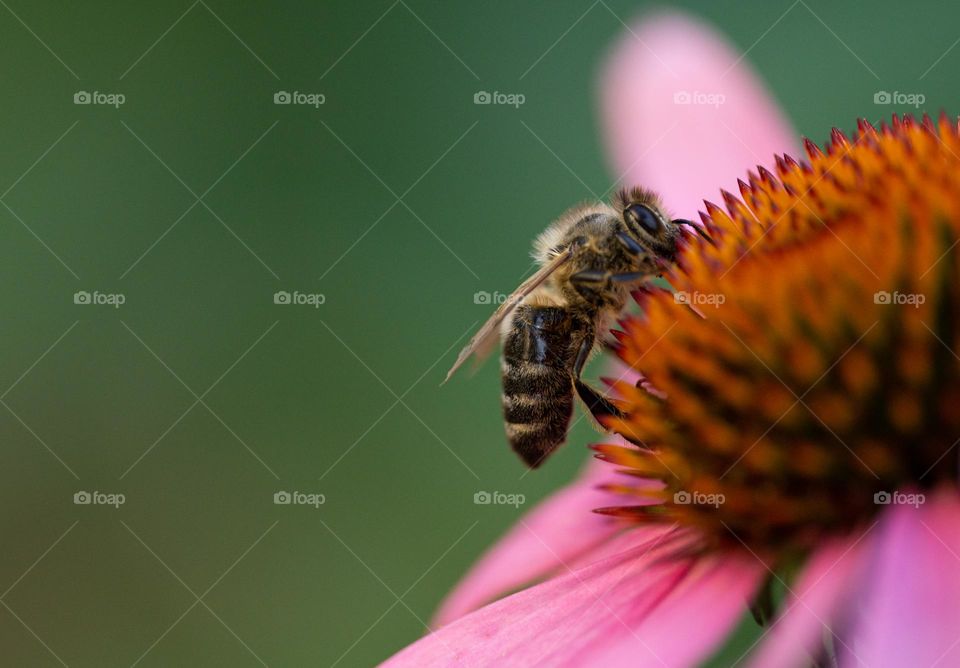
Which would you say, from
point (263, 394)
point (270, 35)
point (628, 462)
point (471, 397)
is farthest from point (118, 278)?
point (628, 462)

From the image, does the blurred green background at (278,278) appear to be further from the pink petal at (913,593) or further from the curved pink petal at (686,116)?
the pink petal at (913,593)

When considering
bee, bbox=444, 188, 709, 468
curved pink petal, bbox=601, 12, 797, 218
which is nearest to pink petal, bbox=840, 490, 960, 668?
bee, bbox=444, 188, 709, 468

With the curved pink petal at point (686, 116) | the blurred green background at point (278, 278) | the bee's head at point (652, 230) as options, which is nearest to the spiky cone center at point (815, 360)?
the bee's head at point (652, 230)

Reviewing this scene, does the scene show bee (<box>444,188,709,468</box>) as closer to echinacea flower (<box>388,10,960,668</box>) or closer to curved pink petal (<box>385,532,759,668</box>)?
echinacea flower (<box>388,10,960,668</box>)

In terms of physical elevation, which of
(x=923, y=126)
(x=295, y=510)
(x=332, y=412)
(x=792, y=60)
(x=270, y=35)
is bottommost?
(x=295, y=510)

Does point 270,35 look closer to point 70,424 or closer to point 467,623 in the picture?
point 70,424

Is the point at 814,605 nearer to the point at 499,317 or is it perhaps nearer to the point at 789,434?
the point at 789,434
